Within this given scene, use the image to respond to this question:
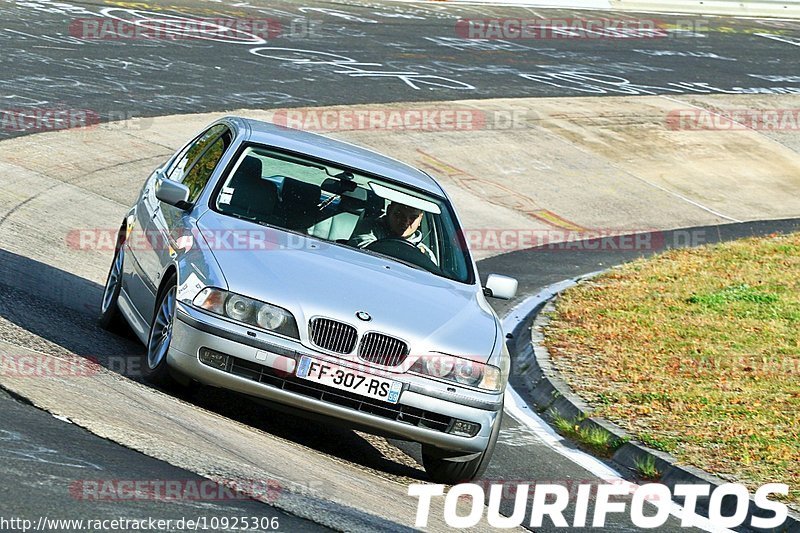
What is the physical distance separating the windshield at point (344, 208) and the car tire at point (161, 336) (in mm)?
728

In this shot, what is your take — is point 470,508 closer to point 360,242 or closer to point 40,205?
point 360,242

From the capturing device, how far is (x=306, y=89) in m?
21.7

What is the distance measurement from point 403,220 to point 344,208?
1.24ft

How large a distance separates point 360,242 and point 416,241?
0.39 meters

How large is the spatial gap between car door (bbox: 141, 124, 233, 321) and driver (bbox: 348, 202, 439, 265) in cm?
104

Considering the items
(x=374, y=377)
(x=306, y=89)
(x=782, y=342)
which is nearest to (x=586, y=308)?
(x=782, y=342)
